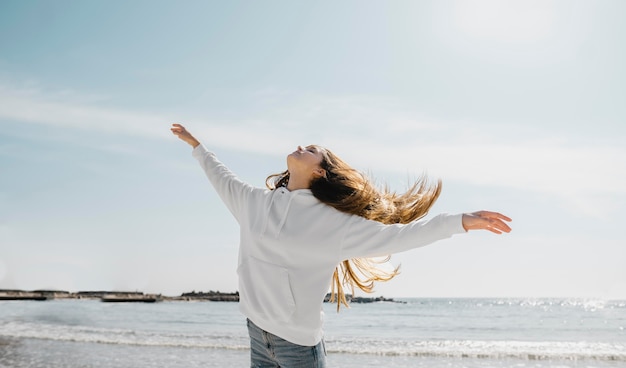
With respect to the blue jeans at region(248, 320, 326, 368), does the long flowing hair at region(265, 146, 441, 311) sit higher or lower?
higher

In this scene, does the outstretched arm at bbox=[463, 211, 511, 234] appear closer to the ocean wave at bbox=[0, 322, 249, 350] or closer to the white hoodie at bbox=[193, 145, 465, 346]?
the white hoodie at bbox=[193, 145, 465, 346]

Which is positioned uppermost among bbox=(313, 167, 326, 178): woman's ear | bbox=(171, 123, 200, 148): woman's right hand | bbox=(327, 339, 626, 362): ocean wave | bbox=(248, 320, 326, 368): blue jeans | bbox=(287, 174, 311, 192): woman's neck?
bbox=(171, 123, 200, 148): woman's right hand

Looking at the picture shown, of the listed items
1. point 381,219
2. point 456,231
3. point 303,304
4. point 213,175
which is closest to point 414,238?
point 456,231

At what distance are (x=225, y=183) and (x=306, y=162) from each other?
49 cm

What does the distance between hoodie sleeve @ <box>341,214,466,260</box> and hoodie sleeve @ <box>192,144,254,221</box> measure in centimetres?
62

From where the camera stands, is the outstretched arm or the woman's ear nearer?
the outstretched arm

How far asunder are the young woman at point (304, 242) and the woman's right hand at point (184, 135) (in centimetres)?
56

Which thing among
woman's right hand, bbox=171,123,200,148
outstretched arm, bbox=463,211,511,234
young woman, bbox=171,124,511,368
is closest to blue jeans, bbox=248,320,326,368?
young woman, bbox=171,124,511,368

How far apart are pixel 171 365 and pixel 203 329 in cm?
968

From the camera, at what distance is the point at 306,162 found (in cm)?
290

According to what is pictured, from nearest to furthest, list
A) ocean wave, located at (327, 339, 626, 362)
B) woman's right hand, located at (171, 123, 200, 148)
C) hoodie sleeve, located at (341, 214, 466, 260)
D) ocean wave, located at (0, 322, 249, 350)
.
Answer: hoodie sleeve, located at (341, 214, 466, 260) → woman's right hand, located at (171, 123, 200, 148) → ocean wave, located at (327, 339, 626, 362) → ocean wave, located at (0, 322, 249, 350)

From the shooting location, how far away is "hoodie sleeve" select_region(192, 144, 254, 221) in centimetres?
306

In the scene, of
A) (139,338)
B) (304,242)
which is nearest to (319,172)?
(304,242)

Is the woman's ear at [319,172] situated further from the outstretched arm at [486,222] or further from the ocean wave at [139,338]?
the ocean wave at [139,338]
